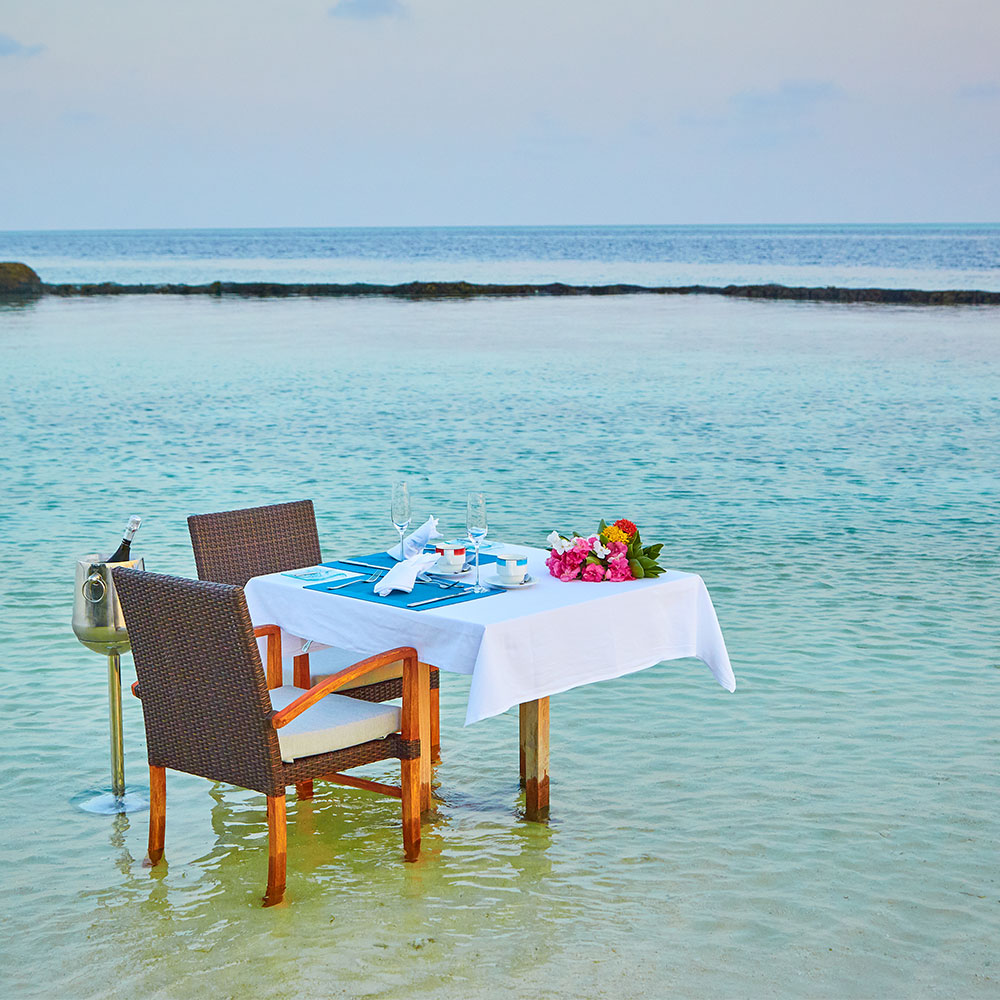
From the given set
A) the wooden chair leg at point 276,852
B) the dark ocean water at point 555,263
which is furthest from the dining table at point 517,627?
the dark ocean water at point 555,263

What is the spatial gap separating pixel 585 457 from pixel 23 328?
19835mm

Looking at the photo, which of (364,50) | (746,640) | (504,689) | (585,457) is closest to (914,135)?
(364,50)

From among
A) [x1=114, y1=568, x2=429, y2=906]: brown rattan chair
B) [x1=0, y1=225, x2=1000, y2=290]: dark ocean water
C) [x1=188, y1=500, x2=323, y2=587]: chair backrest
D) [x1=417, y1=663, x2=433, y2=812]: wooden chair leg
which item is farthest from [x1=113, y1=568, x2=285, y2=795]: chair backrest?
[x1=0, y1=225, x2=1000, y2=290]: dark ocean water

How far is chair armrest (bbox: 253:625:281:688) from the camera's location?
430 cm

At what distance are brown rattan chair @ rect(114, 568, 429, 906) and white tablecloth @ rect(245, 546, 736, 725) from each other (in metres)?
0.16

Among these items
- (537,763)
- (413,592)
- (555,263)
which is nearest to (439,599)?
(413,592)

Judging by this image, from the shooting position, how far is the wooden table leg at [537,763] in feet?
13.6

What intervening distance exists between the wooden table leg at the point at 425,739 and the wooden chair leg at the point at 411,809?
18 cm

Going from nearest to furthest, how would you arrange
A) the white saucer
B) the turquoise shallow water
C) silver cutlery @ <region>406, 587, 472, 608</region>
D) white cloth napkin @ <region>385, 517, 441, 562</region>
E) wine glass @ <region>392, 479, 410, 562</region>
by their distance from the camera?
the turquoise shallow water, silver cutlery @ <region>406, 587, 472, 608</region>, the white saucer, wine glass @ <region>392, 479, 410, 562</region>, white cloth napkin @ <region>385, 517, 441, 562</region>

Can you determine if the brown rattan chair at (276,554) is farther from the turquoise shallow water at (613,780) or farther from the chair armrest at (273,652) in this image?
the turquoise shallow water at (613,780)

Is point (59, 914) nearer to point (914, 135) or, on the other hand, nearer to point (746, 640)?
point (746, 640)

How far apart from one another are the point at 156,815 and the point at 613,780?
1.52 m

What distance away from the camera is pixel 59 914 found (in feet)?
11.7

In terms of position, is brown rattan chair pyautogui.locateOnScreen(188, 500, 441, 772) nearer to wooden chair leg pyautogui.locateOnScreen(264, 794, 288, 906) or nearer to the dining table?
the dining table
